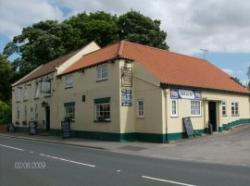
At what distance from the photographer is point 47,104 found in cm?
3453

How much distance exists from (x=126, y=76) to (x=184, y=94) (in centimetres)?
389

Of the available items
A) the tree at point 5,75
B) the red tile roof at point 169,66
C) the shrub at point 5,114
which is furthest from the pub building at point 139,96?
the tree at point 5,75

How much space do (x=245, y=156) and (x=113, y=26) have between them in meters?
35.3

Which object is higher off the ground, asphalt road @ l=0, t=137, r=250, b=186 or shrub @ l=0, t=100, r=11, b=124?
shrub @ l=0, t=100, r=11, b=124

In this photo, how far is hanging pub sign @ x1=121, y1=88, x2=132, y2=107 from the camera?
2480cm

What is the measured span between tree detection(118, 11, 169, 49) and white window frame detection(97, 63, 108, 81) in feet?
69.9

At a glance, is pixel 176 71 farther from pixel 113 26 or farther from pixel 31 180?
pixel 113 26

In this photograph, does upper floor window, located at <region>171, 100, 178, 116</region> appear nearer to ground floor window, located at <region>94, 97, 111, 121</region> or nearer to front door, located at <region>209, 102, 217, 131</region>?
ground floor window, located at <region>94, 97, 111, 121</region>

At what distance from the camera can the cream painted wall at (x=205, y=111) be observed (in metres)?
24.1

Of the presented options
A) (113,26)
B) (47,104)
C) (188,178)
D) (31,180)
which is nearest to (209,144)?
(188,178)

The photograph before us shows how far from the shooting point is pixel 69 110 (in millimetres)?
30719

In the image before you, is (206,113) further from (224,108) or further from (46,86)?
(46,86)

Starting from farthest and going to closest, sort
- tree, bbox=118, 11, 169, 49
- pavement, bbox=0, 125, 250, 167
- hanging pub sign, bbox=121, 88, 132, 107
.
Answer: tree, bbox=118, 11, 169, 49
hanging pub sign, bbox=121, 88, 132, 107
pavement, bbox=0, 125, 250, 167

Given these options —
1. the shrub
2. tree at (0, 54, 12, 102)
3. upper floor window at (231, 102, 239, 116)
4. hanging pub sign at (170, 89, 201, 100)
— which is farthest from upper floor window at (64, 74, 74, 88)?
tree at (0, 54, 12, 102)
